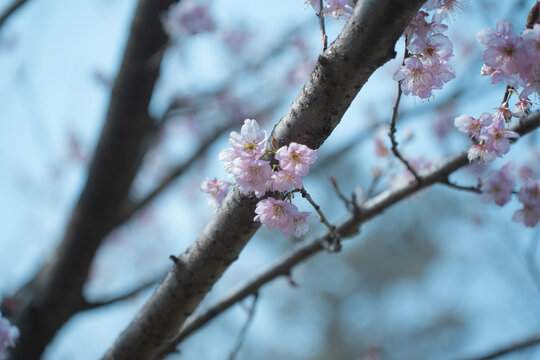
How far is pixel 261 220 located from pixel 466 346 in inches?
379

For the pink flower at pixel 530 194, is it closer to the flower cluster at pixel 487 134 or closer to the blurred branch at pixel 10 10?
the flower cluster at pixel 487 134

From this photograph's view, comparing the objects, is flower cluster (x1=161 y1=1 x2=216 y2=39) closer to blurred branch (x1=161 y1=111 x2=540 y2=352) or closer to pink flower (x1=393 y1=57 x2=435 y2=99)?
blurred branch (x1=161 y1=111 x2=540 y2=352)

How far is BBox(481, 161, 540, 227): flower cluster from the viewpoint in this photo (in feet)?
4.00

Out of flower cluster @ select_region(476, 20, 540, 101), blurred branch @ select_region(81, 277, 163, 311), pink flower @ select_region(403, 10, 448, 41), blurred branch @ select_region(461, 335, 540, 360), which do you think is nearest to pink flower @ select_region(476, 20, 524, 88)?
flower cluster @ select_region(476, 20, 540, 101)

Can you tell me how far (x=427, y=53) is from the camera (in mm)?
926

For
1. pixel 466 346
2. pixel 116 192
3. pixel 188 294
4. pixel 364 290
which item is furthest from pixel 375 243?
pixel 188 294

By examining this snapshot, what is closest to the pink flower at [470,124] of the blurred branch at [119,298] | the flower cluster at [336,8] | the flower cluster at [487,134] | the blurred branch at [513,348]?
the flower cluster at [487,134]

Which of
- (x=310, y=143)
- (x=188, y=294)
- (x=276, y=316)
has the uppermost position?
(x=276, y=316)

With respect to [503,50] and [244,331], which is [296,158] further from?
[244,331]

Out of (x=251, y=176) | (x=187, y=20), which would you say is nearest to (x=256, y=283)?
(x=251, y=176)

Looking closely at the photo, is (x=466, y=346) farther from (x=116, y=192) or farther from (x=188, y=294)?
(x=188, y=294)

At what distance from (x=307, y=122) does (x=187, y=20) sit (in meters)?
2.09

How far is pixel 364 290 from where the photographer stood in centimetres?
1134

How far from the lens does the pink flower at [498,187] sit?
3.98ft
